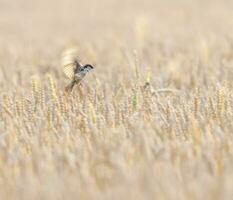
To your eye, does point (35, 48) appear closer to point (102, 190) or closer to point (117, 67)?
point (117, 67)

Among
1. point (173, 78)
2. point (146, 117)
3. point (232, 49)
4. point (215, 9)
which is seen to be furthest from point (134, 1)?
point (146, 117)

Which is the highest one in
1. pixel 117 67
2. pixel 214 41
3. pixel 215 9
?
pixel 215 9

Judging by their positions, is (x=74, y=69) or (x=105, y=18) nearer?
(x=74, y=69)

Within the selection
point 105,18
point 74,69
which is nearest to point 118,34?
point 105,18

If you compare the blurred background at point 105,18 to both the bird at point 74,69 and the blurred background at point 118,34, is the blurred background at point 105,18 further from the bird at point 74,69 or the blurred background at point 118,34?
the bird at point 74,69

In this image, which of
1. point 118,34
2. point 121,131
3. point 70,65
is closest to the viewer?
point 121,131

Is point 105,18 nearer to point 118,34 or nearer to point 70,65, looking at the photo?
A: point 118,34

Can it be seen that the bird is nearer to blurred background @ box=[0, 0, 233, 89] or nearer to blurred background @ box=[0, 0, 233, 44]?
blurred background @ box=[0, 0, 233, 89]

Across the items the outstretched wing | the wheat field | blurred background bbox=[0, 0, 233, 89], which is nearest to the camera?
the wheat field

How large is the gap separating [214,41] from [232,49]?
1.76 feet

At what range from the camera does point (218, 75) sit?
495cm

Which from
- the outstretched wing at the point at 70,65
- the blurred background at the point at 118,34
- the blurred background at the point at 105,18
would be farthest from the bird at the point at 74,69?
Result: the blurred background at the point at 105,18

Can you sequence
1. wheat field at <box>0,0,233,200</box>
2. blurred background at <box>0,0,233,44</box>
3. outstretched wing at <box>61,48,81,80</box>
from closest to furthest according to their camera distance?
1. wheat field at <box>0,0,233,200</box>
2. outstretched wing at <box>61,48,81,80</box>
3. blurred background at <box>0,0,233,44</box>

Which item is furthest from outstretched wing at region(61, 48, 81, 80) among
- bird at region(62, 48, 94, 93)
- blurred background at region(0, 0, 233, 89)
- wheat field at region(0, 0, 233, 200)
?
blurred background at region(0, 0, 233, 89)
